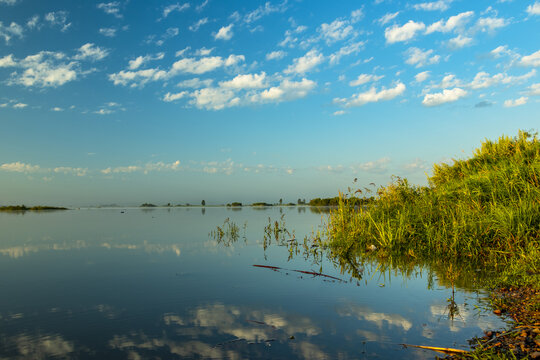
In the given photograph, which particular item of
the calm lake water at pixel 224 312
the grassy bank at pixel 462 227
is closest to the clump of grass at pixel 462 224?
the grassy bank at pixel 462 227

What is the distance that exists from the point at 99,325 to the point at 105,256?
8.17 m

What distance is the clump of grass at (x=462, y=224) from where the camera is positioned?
9.99 metres

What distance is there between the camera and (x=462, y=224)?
11.4 meters

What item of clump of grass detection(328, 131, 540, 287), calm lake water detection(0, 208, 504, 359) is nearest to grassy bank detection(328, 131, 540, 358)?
clump of grass detection(328, 131, 540, 287)

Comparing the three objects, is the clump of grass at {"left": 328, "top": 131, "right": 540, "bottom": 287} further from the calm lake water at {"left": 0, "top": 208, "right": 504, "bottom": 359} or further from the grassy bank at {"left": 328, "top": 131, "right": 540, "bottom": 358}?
the calm lake water at {"left": 0, "top": 208, "right": 504, "bottom": 359}

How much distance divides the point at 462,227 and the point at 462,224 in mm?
137

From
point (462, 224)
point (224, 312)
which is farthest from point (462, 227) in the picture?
point (224, 312)

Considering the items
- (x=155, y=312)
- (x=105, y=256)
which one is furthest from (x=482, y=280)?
(x=105, y=256)

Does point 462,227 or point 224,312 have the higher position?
point 462,227

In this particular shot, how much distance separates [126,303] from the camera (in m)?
6.82

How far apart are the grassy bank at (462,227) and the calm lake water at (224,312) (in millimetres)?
2398

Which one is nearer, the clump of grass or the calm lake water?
the calm lake water

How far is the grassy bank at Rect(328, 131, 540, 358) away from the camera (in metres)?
9.48

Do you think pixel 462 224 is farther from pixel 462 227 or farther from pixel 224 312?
pixel 224 312
